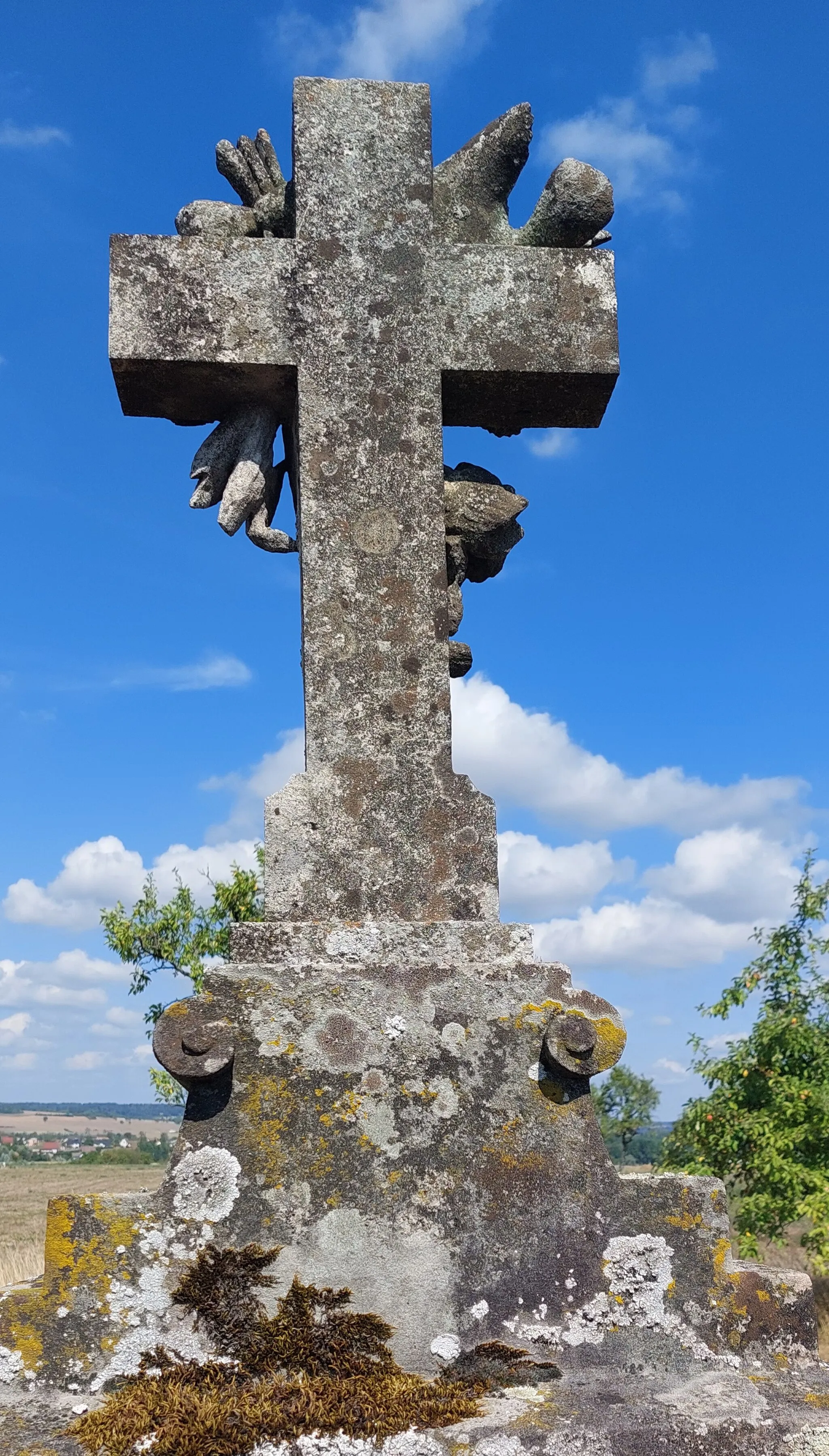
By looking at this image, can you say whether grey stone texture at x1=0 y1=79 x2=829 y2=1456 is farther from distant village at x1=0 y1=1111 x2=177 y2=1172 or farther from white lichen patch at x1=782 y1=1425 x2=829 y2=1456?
distant village at x1=0 y1=1111 x2=177 y2=1172

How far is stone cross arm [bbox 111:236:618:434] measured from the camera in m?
4.11

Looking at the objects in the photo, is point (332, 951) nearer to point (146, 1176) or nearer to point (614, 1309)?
point (614, 1309)

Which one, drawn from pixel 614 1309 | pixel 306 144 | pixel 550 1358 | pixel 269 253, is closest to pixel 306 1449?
pixel 550 1358

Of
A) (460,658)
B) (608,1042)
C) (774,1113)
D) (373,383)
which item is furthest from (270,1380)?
(774,1113)

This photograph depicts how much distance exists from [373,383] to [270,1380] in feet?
10.1

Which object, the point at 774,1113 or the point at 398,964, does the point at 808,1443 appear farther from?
the point at 774,1113

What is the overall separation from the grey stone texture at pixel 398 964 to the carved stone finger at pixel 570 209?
1cm

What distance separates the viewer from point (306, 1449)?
2.79m

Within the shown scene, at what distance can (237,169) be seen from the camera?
14.3 ft

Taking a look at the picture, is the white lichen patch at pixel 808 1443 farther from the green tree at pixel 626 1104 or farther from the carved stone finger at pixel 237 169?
the green tree at pixel 626 1104

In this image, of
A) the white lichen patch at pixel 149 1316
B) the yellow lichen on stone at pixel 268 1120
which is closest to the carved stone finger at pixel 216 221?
the yellow lichen on stone at pixel 268 1120

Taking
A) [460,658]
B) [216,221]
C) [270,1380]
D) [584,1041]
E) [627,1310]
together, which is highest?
[216,221]

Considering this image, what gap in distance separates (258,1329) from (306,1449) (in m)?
0.41

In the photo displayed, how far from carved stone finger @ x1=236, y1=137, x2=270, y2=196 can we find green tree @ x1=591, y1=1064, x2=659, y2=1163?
24034mm
